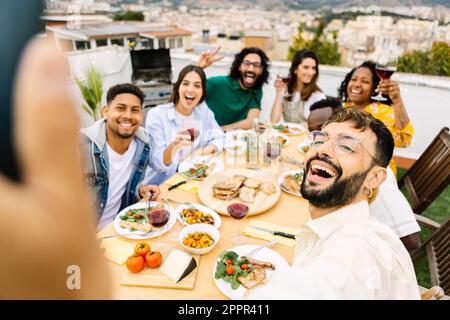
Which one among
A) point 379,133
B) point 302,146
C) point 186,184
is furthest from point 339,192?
point 302,146

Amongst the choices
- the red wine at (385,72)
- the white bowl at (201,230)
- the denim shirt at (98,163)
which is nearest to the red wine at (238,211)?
the white bowl at (201,230)

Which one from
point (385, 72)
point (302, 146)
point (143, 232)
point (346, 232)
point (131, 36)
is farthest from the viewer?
point (131, 36)

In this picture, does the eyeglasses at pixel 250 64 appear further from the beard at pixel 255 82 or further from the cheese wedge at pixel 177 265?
the cheese wedge at pixel 177 265

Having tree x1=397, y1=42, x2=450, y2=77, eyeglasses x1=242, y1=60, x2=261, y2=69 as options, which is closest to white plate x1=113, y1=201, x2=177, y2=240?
eyeglasses x1=242, y1=60, x2=261, y2=69

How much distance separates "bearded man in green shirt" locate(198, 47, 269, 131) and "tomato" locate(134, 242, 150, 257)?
2.28 m

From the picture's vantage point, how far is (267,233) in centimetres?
153

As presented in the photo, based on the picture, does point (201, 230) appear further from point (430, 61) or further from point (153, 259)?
point (430, 61)

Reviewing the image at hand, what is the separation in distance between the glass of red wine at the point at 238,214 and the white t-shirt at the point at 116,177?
0.92 m

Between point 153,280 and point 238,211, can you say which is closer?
point 153,280

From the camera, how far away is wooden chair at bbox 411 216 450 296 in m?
1.59

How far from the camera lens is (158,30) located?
222 inches

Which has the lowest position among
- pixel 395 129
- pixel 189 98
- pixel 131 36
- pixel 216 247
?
pixel 216 247

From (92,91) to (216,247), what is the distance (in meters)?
3.59
